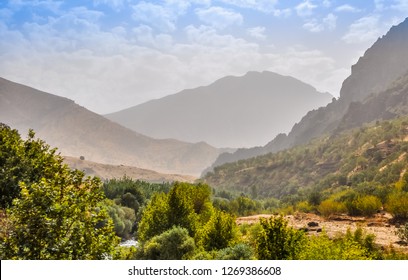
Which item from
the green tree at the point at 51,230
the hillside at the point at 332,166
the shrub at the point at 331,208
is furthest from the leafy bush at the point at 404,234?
the hillside at the point at 332,166

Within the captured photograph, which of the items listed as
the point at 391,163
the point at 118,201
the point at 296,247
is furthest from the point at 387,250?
the point at 391,163

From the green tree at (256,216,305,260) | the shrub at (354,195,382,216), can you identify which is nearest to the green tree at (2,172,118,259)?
the green tree at (256,216,305,260)

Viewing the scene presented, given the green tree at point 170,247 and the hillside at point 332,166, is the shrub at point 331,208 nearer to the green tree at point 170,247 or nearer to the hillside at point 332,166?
the hillside at point 332,166

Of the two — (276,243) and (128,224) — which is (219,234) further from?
(128,224)

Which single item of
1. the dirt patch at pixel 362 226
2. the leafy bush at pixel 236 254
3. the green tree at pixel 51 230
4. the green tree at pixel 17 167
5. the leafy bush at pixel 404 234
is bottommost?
the dirt patch at pixel 362 226

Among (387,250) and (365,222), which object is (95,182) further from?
(365,222)

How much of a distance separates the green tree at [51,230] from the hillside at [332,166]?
248 feet

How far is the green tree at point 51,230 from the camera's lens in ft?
36.3

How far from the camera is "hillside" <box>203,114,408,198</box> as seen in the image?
302ft

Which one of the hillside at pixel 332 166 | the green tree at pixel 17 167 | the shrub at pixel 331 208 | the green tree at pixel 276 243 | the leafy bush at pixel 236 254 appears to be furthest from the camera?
the hillside at pixel 332 166

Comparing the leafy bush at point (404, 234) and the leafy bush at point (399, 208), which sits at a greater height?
the leafy bush at point (399, 208)

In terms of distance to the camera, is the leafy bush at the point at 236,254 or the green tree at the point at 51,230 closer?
the green tree at the point at 51,230

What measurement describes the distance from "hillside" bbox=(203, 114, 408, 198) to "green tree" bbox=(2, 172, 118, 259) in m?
75.7

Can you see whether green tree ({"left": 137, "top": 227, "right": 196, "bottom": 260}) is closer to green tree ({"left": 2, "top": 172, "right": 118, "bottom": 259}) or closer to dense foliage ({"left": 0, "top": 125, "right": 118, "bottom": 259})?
dense foliage ({"left": 0, "top": 125, "right": 118, "bottom": 259})
